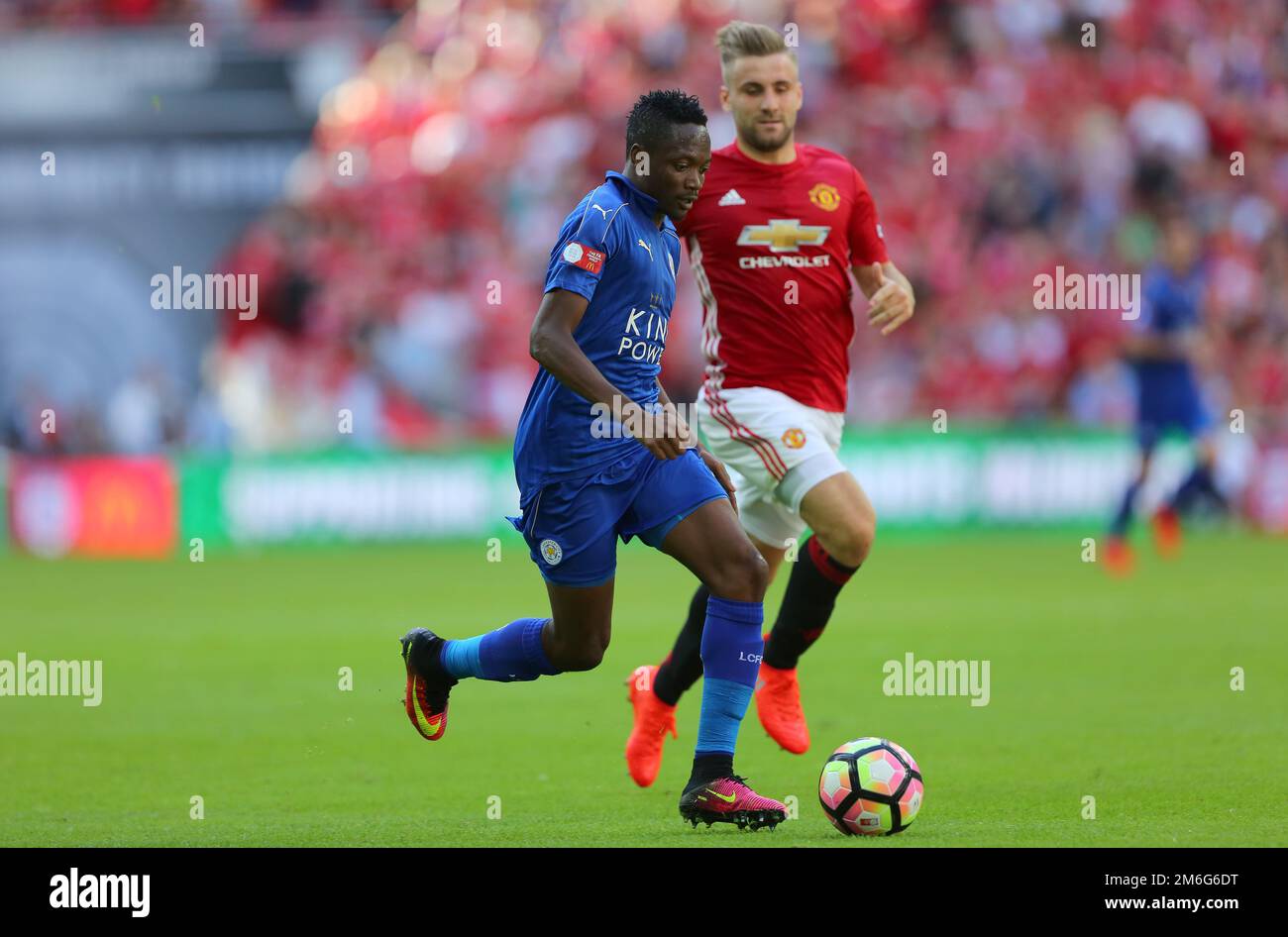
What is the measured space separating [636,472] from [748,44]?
85.3 inches

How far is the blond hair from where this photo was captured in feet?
24.4

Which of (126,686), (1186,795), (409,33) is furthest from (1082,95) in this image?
(1186,795)

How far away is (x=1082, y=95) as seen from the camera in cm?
2189

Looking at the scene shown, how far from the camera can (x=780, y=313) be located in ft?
24.8

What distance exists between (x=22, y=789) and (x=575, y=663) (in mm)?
2434

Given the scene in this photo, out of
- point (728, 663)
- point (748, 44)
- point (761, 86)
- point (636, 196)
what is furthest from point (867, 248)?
point (728, 663)

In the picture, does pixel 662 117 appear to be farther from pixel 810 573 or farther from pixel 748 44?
pixel 810 573

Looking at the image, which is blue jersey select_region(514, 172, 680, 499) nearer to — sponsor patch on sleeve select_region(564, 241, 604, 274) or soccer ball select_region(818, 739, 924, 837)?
sponsor patch on sleeve select_region(564, 241, 604, 274)

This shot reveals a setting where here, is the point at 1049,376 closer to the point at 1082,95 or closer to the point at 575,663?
the point at 1082,95

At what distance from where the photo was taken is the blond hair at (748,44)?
7438 millimetres

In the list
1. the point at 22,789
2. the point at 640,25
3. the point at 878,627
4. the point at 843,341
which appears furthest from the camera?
the point at 640,25

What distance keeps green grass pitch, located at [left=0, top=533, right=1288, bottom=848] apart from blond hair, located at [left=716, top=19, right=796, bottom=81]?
2885 mm

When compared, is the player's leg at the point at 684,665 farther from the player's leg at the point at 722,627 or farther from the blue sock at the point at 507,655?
the player's leg at the point at 722,627

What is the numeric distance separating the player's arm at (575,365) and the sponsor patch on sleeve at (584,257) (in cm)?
10
